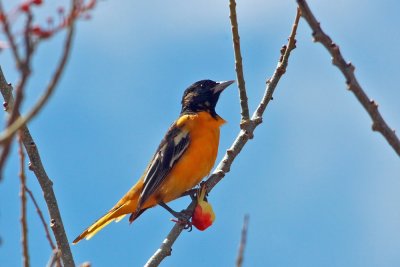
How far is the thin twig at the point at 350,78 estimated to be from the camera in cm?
175

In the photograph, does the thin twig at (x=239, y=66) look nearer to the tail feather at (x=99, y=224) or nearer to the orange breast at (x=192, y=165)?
the orange breast at (x=192, y=165)

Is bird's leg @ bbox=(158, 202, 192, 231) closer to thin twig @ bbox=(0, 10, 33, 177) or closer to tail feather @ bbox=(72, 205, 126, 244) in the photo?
tail feather @ bbox=(72, 205, 126, 244)

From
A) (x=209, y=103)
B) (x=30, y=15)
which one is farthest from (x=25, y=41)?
(x=209, y=103)

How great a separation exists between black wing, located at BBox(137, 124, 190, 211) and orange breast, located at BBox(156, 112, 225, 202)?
0.05 meters

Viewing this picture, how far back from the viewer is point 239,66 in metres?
4.06

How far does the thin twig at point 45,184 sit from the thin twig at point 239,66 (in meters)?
1.39

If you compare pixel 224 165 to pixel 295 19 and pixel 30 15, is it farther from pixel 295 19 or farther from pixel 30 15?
pixel 30 15

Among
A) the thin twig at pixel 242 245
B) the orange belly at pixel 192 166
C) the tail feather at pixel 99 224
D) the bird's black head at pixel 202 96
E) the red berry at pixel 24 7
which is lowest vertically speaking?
the thin twig at pixel 242 245

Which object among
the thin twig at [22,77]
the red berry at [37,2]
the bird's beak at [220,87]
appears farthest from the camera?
the bird's beak at [220,87]


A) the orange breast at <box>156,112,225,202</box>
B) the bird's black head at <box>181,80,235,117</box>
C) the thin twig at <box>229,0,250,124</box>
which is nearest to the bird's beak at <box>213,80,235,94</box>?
the bird's black head at <box>181,80,235,117</box>

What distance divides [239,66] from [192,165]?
227 centimetres

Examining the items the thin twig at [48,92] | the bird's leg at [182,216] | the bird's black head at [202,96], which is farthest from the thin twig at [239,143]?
the thin twig at [48,92]

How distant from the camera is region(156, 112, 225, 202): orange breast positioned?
20.3 ft

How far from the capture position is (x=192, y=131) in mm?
6465
